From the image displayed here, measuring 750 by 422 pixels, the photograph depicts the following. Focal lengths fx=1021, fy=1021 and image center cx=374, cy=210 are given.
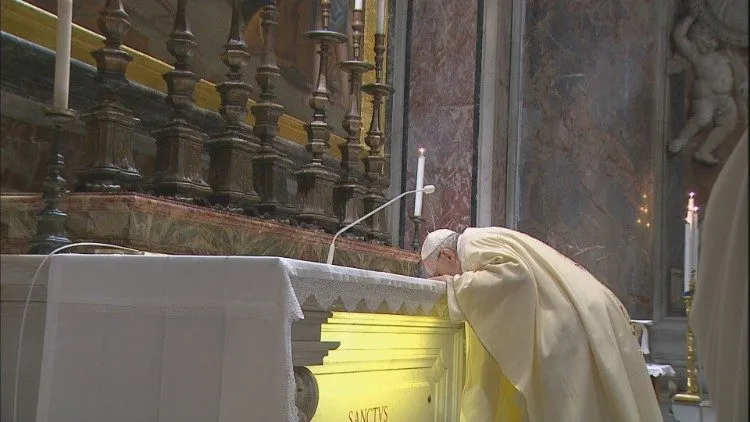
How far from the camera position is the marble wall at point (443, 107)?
830 cm

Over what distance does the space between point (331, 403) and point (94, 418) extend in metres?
0.99

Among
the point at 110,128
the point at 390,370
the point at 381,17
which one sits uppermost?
the point at 381,17

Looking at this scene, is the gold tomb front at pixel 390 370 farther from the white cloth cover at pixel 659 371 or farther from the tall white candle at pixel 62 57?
the white cloth cover at pixel 659 371

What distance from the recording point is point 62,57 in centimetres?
332

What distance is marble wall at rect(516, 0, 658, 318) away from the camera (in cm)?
878

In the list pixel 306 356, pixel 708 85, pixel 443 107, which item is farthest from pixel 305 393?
pixel 708 85

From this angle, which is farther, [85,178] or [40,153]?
[40,153]

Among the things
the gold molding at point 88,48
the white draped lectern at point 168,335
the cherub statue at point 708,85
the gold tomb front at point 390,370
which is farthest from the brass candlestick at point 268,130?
the cherub statue at point 708,85

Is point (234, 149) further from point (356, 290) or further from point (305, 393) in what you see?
point (305, 393)

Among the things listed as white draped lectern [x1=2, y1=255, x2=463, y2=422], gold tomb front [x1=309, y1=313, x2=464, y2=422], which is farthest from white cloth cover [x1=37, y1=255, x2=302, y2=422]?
gold tomb front [x1=309, y1=313, x2=464, y2=422]

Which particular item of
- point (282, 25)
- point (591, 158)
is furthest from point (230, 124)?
point (591, 158)

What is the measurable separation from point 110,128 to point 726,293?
8.90 ft

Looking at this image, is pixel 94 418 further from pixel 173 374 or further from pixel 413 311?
pixel 413 311

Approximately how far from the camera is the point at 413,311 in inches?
164
